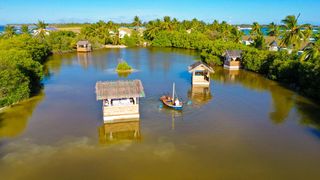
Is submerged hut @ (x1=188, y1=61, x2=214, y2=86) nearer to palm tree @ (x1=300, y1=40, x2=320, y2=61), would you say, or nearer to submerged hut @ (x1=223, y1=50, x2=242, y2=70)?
palm tree @ (x1=300, y1=40, x2=320, y2=61)

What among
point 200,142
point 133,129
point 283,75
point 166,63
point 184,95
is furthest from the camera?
point 166,63

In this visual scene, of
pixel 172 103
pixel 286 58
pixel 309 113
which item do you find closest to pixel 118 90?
pixel 172 103

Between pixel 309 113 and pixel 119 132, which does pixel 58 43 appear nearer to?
pixel 119 132

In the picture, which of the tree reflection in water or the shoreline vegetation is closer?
the tree reflection in water

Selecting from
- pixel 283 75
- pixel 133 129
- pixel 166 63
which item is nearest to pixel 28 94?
pixel 133 129

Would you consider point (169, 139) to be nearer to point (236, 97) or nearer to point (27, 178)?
point (27, 178)

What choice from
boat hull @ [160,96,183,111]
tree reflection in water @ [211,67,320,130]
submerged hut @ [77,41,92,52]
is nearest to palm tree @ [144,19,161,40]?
submerged hut @ [77,41,92,52]

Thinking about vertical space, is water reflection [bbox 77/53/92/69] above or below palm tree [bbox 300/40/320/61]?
below
